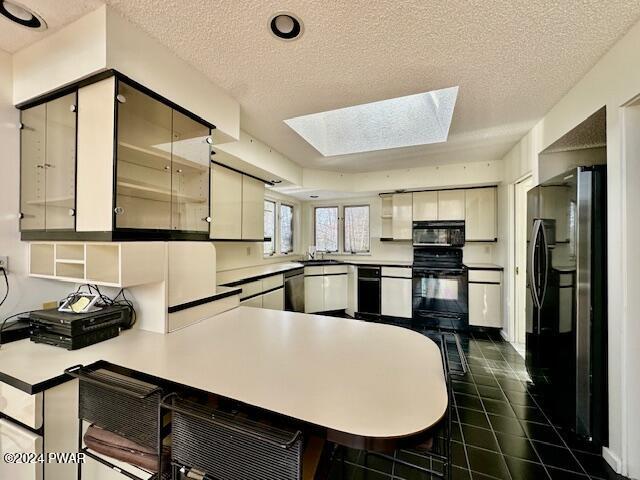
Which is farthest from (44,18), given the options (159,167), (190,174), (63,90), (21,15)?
(190,174)

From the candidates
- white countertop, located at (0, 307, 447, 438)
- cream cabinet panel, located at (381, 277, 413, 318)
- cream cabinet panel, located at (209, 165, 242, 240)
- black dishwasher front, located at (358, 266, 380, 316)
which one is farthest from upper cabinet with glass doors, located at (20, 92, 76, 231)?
cream cabinet panel, located at (381, 277, 413, 318)

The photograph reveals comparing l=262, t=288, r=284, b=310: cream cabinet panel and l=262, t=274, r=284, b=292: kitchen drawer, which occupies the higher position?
l=262, t=274, r=284, b=292: kitchen drawer

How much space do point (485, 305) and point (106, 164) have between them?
446 centimetres

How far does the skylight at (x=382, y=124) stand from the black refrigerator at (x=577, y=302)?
1146 millimetres

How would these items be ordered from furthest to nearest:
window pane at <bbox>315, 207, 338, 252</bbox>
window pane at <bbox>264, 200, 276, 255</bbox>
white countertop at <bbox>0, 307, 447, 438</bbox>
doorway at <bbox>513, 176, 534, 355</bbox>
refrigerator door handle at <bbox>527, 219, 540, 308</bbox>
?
1. window pane at <bbox>315, 207, 338, 252</bbox>
2. window pane at <bbox>264, 200, 276, 255</bbox>
3. doorway at <bbox>513, 176, 534, 355</bbox>
4. refrigerator door handle at <bbox>527, 219, 540, 308</bbox>
5. white countertop at <bbox>0, 307, 447, 438</bbox>

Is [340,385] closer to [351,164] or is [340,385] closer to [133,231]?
[133,231]

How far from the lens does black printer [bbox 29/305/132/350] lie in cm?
138

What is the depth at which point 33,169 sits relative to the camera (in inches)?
66.2

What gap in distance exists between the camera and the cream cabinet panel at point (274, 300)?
3.22 m

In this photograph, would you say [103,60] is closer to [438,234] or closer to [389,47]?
[389,47]

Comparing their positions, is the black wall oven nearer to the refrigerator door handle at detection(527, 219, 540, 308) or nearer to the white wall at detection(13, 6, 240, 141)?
the refrigerator door handle at detection(527, 219, 540, 308)

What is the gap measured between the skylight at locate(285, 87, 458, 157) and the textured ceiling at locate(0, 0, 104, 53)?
1533 mm

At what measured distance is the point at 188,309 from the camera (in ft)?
5.94

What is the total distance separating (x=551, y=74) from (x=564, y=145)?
2.69ft
